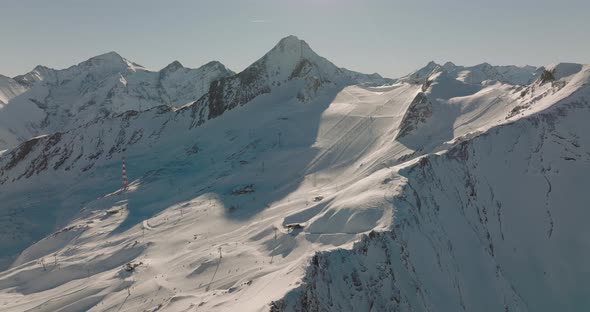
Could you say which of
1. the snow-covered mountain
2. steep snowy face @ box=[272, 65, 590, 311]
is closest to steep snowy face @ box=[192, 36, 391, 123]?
the snow-covered mountain

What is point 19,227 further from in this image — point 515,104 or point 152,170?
point 515,104

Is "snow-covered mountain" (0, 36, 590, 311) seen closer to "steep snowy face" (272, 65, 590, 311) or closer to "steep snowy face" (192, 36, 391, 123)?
"steep snowy face" (272, 65, 590, 311)

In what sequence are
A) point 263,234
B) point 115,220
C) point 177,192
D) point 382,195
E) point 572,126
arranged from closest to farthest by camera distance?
point 382,195 < point 263,234 < point 572,126 < point 115,220 < point 177,192

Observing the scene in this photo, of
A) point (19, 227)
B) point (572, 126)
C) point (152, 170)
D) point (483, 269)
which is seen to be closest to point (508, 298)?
point (483, 269)

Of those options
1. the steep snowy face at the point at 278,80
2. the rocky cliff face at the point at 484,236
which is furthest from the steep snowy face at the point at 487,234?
the steep snowy face at the point at 278,80

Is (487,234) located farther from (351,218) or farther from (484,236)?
(351,218)

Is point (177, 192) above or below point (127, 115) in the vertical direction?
below

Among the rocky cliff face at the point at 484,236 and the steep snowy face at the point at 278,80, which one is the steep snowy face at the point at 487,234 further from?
the steep snowy face at the point at 278,80

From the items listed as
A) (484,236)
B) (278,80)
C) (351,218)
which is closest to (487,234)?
(484,236)
